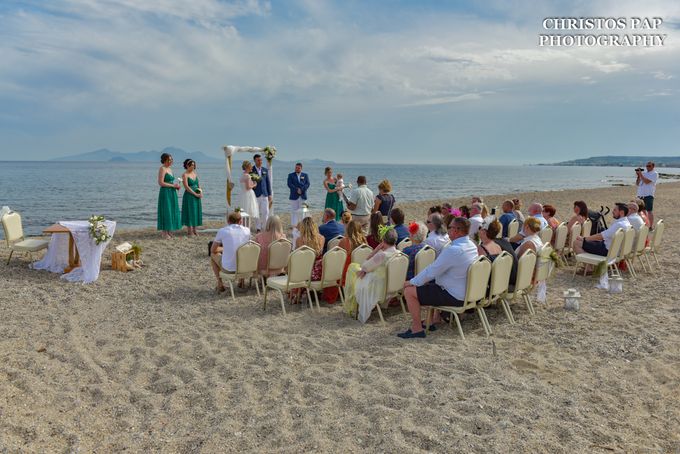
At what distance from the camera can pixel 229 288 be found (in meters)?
7.48

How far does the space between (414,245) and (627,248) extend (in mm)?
3793

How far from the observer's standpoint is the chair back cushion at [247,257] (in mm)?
6633

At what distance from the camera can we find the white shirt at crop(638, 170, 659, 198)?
13325 millimetres

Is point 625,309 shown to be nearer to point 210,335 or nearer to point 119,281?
point 210,335

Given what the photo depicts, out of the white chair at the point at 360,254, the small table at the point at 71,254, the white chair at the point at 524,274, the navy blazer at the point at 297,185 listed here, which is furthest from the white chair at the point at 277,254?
the navy blazer at the point at 297,185

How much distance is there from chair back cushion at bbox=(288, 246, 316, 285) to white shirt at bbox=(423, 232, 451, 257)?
1.46 metres

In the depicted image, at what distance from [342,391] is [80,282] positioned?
5.32 meters

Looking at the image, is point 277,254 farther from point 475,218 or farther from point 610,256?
point 610,256

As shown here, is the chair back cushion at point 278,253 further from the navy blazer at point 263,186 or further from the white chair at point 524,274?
the navy blazer at point 263,186

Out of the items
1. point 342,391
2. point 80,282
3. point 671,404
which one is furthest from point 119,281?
point 671,404

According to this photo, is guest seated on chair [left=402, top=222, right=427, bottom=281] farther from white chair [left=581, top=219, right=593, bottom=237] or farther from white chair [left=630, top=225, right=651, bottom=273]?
white chair [left=630, top=225, right=651, bottom=273]

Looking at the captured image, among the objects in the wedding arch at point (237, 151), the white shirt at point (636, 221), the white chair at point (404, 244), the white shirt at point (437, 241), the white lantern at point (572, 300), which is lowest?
the white lantern at point (572, 300)

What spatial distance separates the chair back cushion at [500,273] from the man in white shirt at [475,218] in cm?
236

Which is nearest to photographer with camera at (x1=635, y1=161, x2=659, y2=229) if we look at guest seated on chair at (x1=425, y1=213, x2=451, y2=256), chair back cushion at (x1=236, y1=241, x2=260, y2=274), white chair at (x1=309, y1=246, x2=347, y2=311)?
guest seated on chair at (x1=425, y1=213, x2=451, y2=256)
